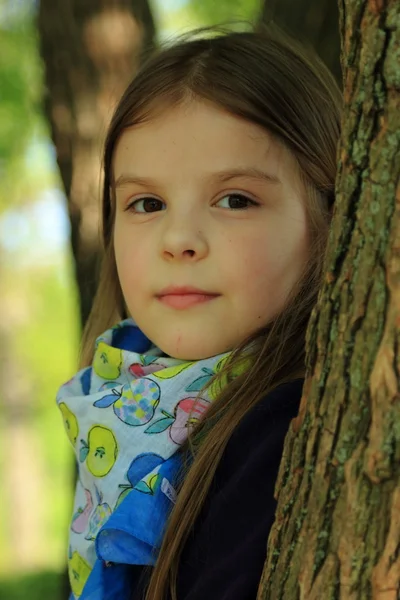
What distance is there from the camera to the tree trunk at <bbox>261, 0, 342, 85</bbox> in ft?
10.2

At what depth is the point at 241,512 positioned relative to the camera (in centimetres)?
156

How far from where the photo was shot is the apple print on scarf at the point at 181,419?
6.18 ft

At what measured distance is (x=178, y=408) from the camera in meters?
1.95

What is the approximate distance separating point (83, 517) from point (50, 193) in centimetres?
1140

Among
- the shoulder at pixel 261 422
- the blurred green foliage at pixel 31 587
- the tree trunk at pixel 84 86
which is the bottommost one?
the blurred green foliage at pixel 31 587

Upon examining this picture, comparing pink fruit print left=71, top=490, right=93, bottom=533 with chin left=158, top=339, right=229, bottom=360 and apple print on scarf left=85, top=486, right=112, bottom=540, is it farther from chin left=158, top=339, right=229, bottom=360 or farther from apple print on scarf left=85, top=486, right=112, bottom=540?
chin left=158, top=339, right=229, bottom=360

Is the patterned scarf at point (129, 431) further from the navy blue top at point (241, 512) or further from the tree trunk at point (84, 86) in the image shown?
the tree trunk at point (84, 86)

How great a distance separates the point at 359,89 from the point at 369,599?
61 centimetres

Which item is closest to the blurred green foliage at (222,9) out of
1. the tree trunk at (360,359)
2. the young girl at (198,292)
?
the young girl at (198,292)

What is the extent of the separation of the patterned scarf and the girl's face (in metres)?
0.08

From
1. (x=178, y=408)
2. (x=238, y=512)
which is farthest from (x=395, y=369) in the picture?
(x=178, y=408)

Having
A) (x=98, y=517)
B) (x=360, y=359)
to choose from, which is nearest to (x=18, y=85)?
(x=98, y=517)

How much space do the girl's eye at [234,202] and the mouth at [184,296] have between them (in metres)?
0.19

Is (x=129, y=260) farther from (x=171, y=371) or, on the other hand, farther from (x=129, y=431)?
(x=129, y=431)
